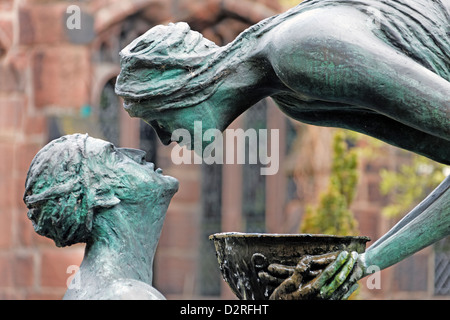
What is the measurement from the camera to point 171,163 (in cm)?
1129

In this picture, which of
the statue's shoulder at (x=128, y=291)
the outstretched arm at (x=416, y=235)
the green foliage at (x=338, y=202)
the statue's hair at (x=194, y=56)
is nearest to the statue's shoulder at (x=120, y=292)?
the statue's shoulder at (x=128, y=291)

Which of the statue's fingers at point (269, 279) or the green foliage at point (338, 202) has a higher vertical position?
the green foliage at point (338, 202)

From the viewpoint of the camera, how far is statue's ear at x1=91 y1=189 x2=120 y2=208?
3334mm

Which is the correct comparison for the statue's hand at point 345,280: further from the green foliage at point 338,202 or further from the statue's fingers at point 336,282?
the green foliage at point 338,202

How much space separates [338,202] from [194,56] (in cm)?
554

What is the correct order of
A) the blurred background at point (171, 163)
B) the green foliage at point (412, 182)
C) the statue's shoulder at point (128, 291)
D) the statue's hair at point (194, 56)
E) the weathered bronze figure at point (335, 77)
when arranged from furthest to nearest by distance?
1. the blurred background at point (171, 163)
2. the green foliage at point (412, 182)
3. the statue's hair at point (194, 56)
4. the weathered bronze figure at point (335, 77)
5. the statue's shoulder at point (128, 291)

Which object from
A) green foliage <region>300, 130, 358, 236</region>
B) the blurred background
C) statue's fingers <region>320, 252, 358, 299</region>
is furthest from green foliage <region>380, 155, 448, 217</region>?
statue's fingers <region>320, 252, 358, 299</region>

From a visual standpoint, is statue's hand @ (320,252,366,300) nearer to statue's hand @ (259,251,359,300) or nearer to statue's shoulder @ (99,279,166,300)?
statue's hand @ (259,251,359,300)

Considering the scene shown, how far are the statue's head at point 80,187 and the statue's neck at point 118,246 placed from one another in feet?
0.08

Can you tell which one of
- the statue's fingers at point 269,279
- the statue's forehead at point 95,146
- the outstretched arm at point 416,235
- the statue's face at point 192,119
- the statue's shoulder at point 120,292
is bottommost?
the statue's shoulder at point 120,292

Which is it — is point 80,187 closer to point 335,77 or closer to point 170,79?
point 170,79

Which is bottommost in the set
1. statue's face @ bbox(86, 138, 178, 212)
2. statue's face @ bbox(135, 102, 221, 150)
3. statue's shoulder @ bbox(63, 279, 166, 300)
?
statue's shoulder @ bbox(63, 279, 166, 300)

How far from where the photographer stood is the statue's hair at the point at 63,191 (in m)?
3.32
